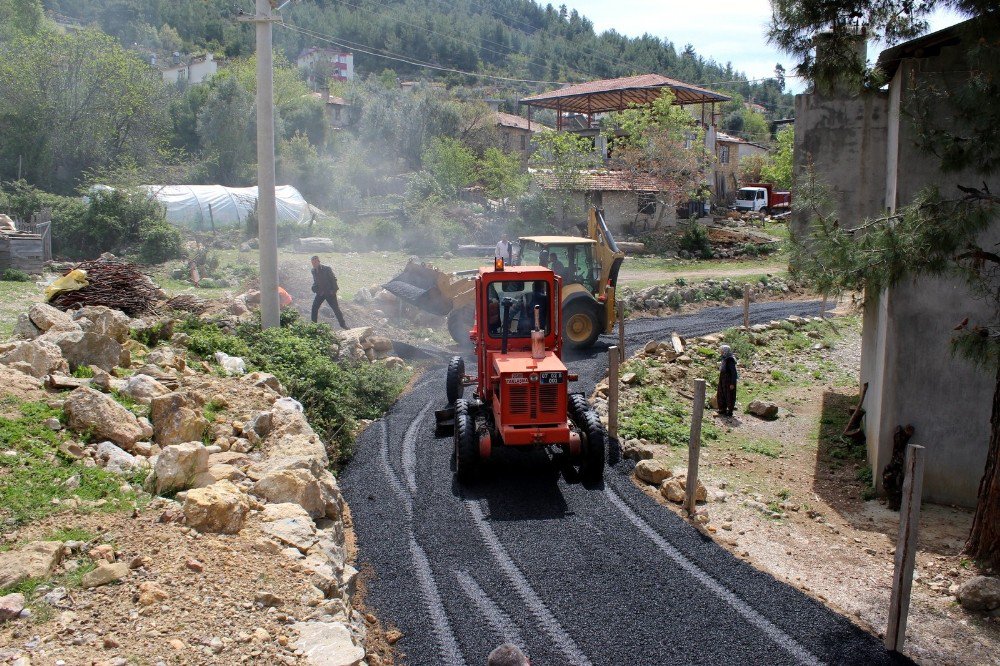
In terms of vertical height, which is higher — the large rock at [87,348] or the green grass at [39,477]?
the large rock at [87,348]

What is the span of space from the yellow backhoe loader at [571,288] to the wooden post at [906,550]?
34.6 feet

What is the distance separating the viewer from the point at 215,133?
43.2m

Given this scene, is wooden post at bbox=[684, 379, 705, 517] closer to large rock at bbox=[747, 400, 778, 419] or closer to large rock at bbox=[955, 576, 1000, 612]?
large rock at bbox=[955, 576, 1000, 612]

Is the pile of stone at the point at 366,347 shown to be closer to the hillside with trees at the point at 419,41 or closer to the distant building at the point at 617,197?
the distant building at the point at 617,197

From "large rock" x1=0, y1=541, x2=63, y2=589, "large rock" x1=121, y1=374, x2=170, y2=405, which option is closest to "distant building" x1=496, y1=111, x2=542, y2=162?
"large rock" x1=121, y1=374, x2=170, y2=405

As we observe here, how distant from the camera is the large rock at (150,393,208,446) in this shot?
845 centimetres

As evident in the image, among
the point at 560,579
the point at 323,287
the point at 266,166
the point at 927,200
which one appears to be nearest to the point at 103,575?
the point at 560,579

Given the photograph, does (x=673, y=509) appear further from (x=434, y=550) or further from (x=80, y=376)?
(x=80, y=376)

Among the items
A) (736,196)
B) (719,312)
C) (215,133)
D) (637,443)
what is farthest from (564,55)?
(637,443)

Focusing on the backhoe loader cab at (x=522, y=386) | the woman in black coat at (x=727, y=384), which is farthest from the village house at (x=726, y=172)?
the backhoe loader cab at (x=522, y=386)

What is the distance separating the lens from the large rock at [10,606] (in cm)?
502

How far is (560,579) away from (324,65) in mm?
102979

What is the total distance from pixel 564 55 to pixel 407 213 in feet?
332

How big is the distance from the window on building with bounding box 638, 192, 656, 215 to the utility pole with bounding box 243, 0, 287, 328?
28564 millimetres
